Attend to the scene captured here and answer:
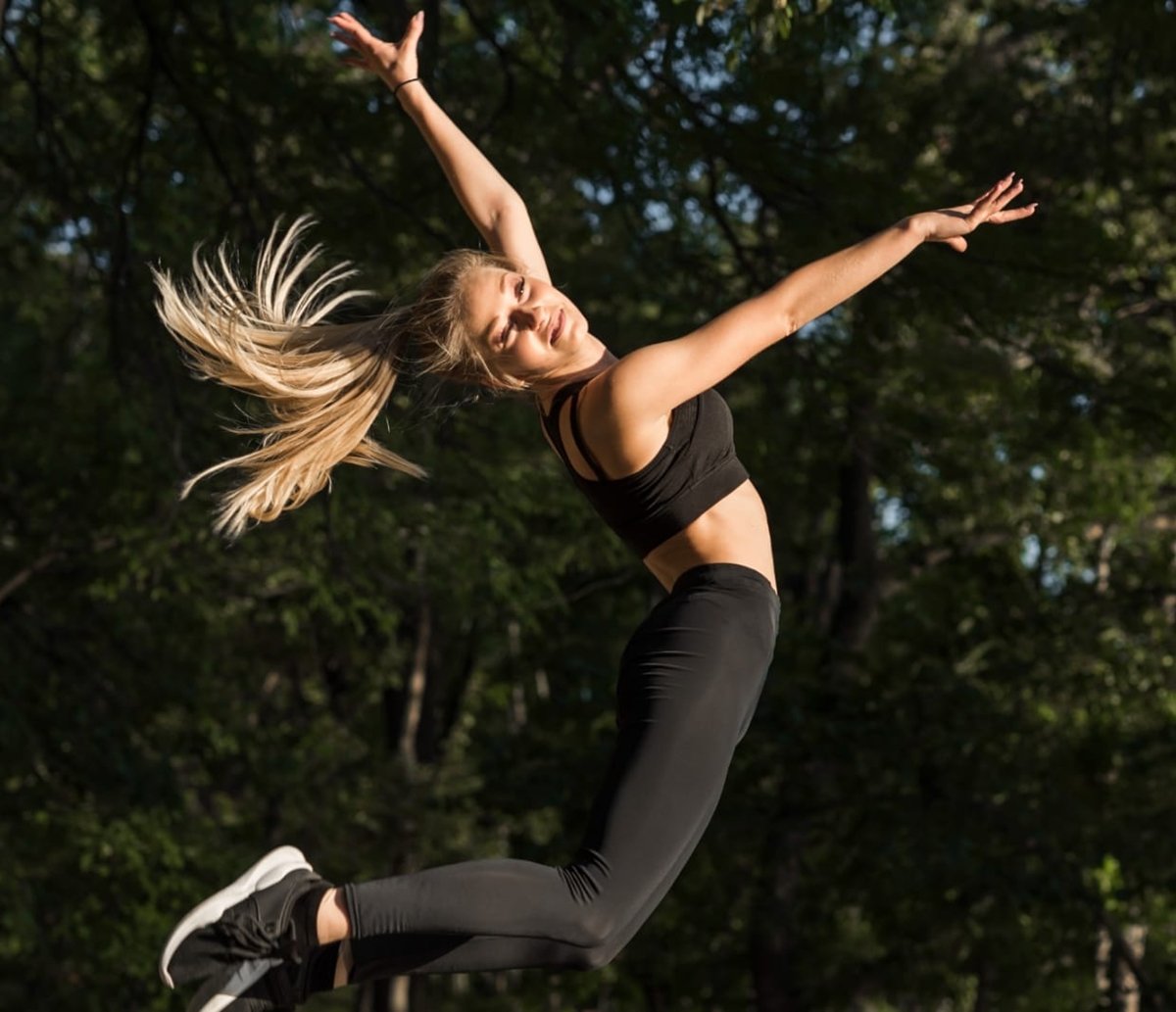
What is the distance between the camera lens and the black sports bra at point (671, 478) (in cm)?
394

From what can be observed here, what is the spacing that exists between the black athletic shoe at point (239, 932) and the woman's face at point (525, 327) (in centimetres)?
124

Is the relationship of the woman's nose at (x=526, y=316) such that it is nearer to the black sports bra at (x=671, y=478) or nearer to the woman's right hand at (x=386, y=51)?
the black sports bra at (x=671, y=478)

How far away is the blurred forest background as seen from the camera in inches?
352

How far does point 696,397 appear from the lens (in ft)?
13.4

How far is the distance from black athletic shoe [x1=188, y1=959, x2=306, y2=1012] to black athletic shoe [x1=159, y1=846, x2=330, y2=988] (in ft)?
0.06

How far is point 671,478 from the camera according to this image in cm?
394

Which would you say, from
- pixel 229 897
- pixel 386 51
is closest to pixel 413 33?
pixel 386 51

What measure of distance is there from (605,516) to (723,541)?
13.0 inches

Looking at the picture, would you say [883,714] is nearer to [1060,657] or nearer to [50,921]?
[1060,657]

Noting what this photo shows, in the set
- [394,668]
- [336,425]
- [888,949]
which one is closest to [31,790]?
[394,668]

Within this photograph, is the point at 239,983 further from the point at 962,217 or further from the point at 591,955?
the point at 962,217

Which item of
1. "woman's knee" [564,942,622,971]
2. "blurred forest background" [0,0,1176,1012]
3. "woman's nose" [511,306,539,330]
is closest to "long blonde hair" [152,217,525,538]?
"woman's nose" [511,306,539,330]

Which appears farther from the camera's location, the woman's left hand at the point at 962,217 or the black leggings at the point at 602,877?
the woman's left hand at the point at 962,217

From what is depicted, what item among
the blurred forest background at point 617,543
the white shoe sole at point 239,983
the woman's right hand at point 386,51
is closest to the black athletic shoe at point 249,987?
the white shoe sole at point 239,983
